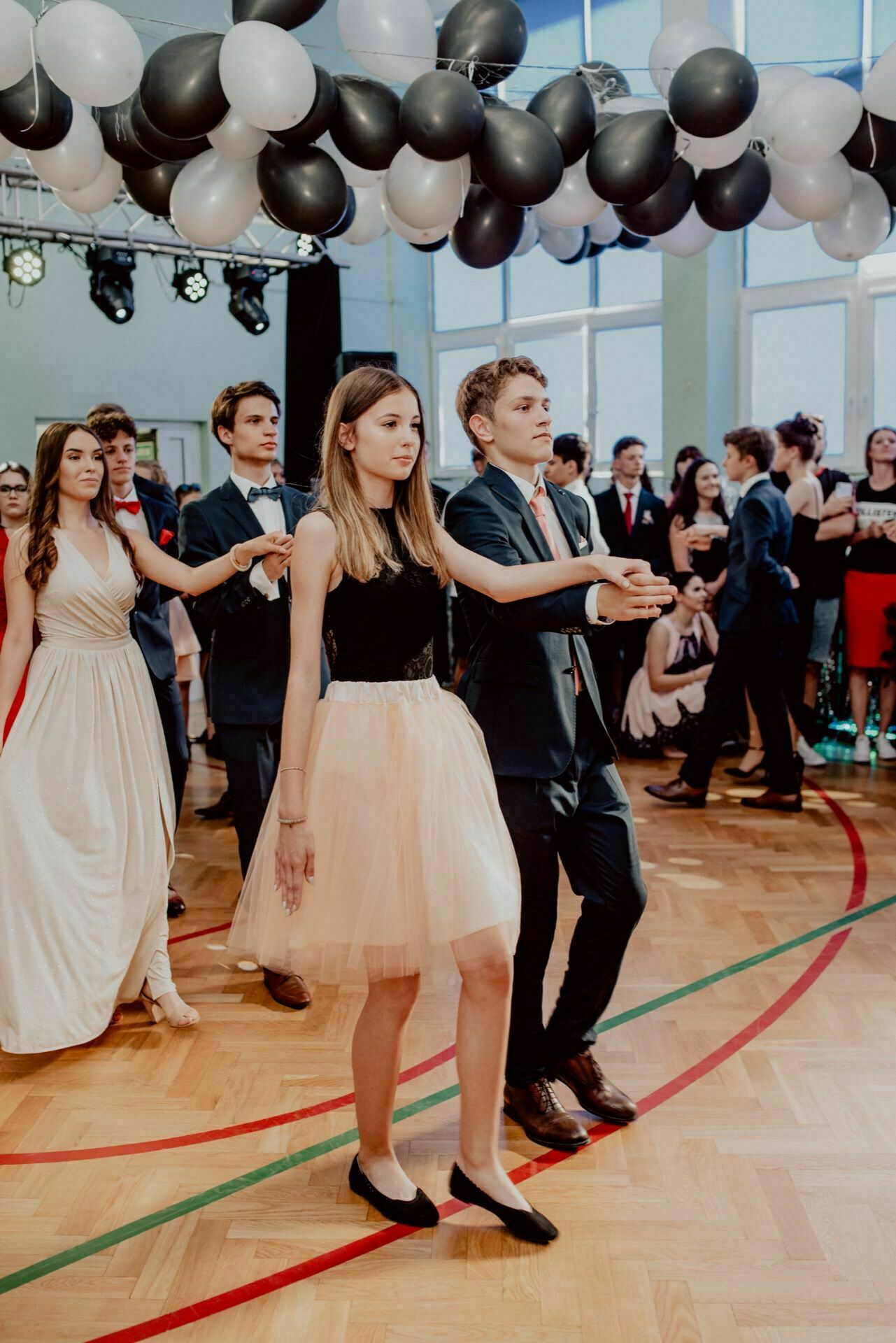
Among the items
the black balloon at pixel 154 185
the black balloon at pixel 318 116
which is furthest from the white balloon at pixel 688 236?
the black balloon at pixel 154 185

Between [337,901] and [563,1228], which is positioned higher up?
[337,901]

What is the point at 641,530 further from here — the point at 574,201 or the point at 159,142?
the point at 159,142

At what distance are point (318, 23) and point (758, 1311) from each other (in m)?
12.7

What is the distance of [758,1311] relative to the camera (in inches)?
77.1

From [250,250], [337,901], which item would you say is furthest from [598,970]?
[250,250]

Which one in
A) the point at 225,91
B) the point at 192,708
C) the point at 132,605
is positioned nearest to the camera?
the point at 132,605

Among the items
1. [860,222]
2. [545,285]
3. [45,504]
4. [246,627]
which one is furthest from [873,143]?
[545,285]

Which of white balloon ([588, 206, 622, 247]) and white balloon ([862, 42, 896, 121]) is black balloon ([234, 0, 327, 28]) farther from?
white balloon ([588, 206, 622, 247])

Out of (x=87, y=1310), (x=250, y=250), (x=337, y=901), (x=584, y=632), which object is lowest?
(x=87, y=1310)

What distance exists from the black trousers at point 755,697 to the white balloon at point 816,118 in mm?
1957

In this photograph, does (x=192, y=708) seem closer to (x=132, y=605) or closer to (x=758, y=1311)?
(x=132, y=605)

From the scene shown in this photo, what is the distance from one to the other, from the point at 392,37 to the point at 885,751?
4.15 m

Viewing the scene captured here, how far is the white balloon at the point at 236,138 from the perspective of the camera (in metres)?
4.31

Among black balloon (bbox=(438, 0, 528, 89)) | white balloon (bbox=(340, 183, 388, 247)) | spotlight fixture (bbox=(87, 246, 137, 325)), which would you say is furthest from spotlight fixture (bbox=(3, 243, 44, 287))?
black balloon (bbox=(438, 0, 528, 89))
